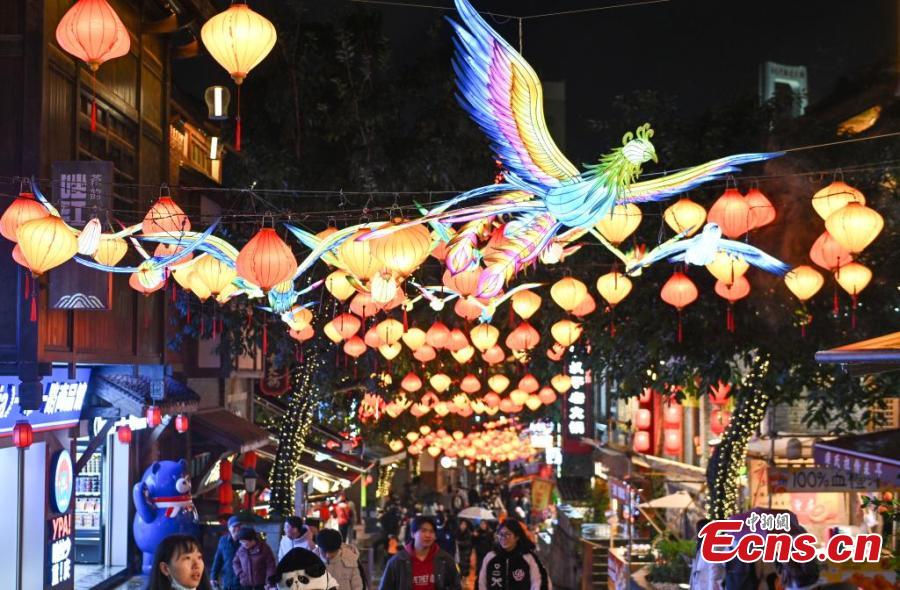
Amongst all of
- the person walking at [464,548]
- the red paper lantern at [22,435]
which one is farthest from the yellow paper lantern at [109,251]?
the person walking at [464,548]

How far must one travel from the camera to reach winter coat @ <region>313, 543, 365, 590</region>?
10.7 m

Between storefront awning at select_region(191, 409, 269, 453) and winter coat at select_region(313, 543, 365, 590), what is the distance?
11.9m

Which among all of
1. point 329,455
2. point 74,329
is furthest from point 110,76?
point 329,455

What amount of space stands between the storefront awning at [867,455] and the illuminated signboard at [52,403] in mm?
8344

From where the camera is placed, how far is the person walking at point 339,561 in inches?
421

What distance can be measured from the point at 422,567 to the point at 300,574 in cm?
275

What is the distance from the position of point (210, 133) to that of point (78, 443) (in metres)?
8.35

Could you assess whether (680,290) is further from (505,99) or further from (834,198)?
(505,99)

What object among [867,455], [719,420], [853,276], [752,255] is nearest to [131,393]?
[752,255]

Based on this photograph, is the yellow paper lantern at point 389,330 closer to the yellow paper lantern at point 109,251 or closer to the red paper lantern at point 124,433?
the red paper lantern at point 124,433

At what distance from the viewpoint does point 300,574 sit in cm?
760

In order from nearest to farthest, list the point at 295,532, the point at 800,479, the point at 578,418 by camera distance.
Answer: the point at 295,532
the point at 800,479
the point at 578,418

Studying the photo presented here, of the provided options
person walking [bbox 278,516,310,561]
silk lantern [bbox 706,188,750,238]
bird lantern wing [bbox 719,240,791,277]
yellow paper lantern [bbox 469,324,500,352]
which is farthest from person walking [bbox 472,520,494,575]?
silk lantern [bbox 706,188,750,238]

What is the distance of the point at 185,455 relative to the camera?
74.1 ft
